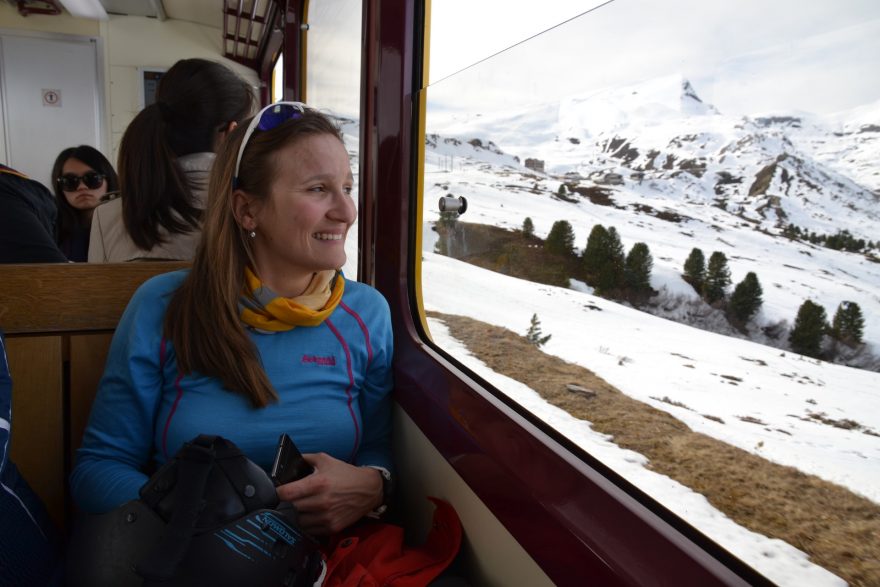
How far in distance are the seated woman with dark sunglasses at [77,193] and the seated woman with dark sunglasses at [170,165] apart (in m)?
1.50

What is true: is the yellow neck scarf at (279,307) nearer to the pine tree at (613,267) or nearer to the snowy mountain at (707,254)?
the snowy mountain at (707,254)

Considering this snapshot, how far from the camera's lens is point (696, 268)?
2.48ft

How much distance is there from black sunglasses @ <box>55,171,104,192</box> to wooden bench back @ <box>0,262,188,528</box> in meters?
1.99

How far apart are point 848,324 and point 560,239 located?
54cm

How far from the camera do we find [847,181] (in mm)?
565

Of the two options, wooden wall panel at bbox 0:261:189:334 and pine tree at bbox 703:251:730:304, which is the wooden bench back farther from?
pine tree at bbox 703:251:730:304

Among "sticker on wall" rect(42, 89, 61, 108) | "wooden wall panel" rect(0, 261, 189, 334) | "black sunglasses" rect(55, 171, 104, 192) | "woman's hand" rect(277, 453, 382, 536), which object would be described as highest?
"sticker on wall" rect(42, 89, 61, 108)

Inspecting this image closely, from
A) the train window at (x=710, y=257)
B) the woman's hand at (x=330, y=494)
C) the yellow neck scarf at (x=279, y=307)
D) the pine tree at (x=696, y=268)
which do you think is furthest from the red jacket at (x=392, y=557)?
the pine tree at (x=696, y=268)

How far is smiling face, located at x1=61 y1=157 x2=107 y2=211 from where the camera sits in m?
3.23

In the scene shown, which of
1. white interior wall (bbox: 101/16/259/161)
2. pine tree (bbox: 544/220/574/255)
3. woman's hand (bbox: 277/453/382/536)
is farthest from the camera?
white interior wall (bbox: 101/16/259/161)

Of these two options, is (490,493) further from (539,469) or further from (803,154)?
(803,154)

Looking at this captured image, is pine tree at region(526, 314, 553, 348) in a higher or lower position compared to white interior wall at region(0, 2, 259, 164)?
lower

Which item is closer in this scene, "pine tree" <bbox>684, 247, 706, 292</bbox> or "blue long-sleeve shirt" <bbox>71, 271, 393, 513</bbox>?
"pine tree" <bbox>684, 247, 706, 292</bbox>

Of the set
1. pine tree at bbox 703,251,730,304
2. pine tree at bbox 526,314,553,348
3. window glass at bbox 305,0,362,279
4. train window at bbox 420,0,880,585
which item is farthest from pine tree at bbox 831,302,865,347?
window glass at bbox 305,0,362,279
